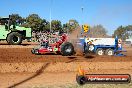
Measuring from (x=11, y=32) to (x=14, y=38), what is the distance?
596 mm

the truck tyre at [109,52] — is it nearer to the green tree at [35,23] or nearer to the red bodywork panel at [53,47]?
the red bodywork panel at [53,47]

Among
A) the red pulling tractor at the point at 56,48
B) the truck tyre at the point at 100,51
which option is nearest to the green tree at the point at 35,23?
the truck tyre at the point at 100,51

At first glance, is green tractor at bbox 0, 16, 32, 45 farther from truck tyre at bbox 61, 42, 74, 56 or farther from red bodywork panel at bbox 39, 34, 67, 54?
truck tyre at bbox 61, 42, 74, 56

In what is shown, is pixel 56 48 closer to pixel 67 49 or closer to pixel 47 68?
pixel 67 49

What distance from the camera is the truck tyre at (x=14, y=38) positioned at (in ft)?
92.6

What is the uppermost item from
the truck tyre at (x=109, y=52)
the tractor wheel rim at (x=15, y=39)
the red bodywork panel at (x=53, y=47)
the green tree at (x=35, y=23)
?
the green tree at (x=35, y=23)

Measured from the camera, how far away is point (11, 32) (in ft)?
94.4

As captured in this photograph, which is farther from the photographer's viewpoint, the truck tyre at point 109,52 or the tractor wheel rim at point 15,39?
the tractor wheel rim at point 15,39

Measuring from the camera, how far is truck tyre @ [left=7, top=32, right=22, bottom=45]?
28234mm

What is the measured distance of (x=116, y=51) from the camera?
92.4 feet

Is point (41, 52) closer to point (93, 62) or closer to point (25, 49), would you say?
point (25, 49)

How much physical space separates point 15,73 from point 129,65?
7.69 m

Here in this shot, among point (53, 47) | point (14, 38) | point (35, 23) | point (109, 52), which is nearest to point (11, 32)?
point (14, 38)

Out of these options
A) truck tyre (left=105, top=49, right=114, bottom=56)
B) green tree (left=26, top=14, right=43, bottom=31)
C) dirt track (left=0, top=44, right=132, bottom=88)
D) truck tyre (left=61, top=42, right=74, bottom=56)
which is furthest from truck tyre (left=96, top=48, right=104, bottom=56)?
green tree (left=26, top=14, right=43, bottom=31)
